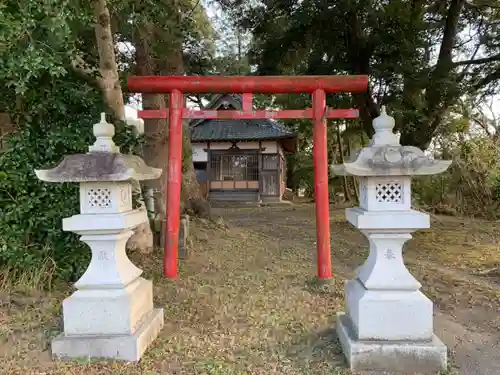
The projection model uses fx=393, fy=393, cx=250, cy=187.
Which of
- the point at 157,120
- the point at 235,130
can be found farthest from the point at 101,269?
the point at 235,130

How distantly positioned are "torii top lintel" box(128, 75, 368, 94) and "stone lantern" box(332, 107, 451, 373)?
7.46 ft

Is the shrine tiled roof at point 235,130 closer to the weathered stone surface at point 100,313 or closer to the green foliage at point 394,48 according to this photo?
the green foliage at point 394,48

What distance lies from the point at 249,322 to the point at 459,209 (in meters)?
12.3

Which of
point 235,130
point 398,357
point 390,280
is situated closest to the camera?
point 398,357

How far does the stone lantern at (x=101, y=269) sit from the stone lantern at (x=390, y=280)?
6.18ft

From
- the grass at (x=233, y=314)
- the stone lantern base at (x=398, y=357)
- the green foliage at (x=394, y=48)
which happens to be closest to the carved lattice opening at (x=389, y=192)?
the stone lantern base at (x=398, y=357)

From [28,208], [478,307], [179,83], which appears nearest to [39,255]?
[28,208]

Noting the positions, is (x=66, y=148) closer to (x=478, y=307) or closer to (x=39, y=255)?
(x=39, y=255)

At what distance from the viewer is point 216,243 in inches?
324

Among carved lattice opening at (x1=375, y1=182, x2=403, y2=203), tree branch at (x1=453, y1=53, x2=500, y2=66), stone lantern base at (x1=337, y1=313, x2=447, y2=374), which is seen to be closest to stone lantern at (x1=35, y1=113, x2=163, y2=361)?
stone lantern base at (x1=337, y1=313, x2=447, y2=374)

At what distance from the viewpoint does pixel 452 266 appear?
22.6 feet

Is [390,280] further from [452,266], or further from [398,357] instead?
[452,266]

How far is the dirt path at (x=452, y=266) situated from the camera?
370 centimetres

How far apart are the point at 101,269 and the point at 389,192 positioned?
2.58 m
